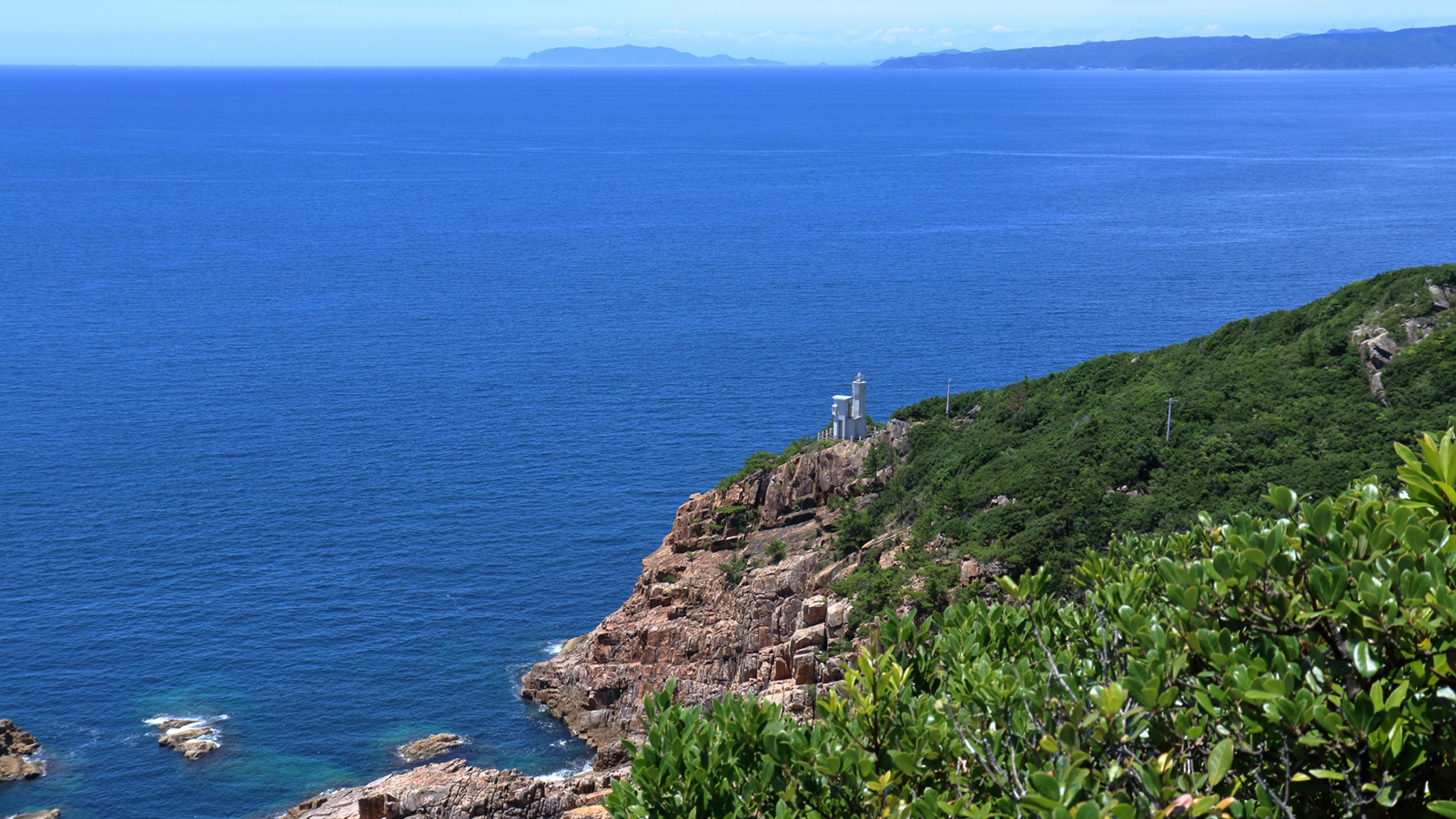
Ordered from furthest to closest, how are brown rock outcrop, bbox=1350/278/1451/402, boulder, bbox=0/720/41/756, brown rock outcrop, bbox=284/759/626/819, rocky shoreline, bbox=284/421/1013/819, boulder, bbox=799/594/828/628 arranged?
1. boulder, bbox=0/720/41/756
2. brown rock outcrop, bbox=1350/278/1451/402
3. boulder, bbox=799/594/828/628
4. rocky shoreline, bbox=284/421/1013/819
5. brown rock outcrop, bbox=284/759/626/819

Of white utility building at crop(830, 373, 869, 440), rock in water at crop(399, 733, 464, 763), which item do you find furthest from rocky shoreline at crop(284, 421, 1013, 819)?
rock in water at crop(399, 733, 464, 763)

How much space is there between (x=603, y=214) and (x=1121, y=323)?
82835mm

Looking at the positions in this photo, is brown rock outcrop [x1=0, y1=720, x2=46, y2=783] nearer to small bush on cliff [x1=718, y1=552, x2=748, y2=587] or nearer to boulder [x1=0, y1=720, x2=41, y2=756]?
boulder [x1=0, y1=720, x2=41, y2=756]

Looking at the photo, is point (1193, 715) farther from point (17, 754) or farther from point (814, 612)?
point (17, 754)

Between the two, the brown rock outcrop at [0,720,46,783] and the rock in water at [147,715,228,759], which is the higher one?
the brown rock outcrop at [0,720,46,783]

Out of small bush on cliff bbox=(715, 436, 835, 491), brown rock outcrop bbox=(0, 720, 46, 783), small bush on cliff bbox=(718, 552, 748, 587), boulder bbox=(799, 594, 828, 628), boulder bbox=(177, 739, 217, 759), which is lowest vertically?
boulder bbox=(177, 739, 217, 759)

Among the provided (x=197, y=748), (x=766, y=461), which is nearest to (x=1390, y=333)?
(x=766, y=461)

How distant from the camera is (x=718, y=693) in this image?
149 ft

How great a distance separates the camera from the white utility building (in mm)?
52094

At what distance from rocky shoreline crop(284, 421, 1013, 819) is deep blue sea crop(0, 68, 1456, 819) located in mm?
3086

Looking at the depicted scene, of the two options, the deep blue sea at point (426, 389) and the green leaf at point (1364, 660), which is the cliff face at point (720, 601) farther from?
the green leaf at point (1364, 660)

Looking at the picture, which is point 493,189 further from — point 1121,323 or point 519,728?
point 519,728

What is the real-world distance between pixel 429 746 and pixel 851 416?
22.0 m

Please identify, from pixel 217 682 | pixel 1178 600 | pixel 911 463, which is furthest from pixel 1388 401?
pixel 217 682
